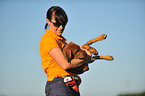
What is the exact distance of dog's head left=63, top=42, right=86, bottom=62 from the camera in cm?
297

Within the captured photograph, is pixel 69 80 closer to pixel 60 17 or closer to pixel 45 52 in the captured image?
pixel 45 52

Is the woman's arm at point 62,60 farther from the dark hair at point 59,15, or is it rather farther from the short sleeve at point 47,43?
the dark hair at point 59,15

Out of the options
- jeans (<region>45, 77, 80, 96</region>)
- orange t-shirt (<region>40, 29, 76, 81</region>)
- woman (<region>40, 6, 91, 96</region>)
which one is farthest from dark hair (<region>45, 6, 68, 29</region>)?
jeans (<region>45, 77, 80, 96</region>)

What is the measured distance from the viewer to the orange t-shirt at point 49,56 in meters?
3.05

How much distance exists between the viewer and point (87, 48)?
3.29m

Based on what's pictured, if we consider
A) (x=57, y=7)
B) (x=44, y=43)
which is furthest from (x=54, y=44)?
(x=57, y=7)

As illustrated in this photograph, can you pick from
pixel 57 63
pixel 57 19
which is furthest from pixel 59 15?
pixel 57 63

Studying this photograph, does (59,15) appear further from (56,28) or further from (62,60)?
(62,60)

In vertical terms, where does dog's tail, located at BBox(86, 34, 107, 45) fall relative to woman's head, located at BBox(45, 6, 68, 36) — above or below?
below

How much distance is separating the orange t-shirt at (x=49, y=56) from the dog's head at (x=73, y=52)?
160mm

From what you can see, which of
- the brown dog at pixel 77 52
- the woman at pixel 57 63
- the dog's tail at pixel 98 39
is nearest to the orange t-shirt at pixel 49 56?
the woman at pixel 57 63

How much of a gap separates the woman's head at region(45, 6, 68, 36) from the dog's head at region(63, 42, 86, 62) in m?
0.38

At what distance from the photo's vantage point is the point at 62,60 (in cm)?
293

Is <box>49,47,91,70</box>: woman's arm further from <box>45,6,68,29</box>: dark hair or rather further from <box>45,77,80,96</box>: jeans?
<box>45,6,68,29</box>: dark hair
